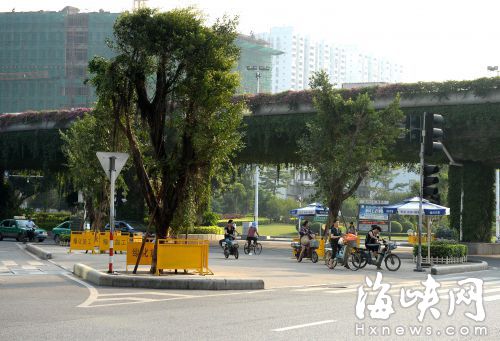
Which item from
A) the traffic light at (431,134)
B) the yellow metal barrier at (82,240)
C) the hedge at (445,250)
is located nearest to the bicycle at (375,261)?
the hedge at (445,250)

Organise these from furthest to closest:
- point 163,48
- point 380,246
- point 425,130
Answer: point 380,246 → point 425,130 → point 163,48

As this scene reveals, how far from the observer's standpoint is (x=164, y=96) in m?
22.2

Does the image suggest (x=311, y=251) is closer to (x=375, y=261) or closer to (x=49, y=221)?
(x=375, y=261)

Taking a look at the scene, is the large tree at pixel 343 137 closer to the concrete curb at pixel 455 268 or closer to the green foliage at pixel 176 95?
the concrete curb at pixel 455 268

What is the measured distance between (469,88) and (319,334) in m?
34.6

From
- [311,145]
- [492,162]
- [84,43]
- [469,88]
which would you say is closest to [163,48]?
[311,145]

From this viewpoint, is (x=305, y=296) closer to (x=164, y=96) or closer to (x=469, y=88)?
(x=164, y=96)

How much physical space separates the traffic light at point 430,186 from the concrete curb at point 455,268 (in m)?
2.60

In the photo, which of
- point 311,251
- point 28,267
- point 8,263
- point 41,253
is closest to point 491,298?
point 28,267

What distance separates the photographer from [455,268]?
29.3 metres

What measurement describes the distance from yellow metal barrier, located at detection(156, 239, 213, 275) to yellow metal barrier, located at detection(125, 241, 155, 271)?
1576 mm

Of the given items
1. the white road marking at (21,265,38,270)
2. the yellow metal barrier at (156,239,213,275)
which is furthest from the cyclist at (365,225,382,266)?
the white road marking at (21,265,38,270)

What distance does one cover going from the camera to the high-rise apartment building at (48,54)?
137125 mm

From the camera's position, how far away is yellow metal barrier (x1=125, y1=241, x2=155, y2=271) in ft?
76.8
